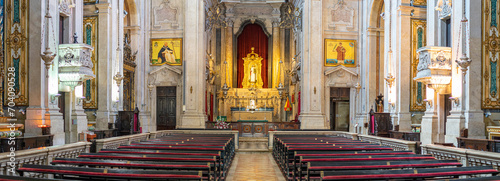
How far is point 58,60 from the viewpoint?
1198 cm

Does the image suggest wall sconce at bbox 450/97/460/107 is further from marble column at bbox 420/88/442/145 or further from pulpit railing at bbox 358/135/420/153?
pulpit railing at bbox 358/135/420/153

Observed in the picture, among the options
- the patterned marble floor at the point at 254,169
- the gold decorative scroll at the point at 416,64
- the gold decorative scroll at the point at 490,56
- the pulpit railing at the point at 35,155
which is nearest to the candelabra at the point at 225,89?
the gold decorative scroll at the point at 416,64

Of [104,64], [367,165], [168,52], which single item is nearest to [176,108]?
[168,52]

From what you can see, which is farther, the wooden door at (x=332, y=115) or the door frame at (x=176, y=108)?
the wooden door at (x=332, y=115)

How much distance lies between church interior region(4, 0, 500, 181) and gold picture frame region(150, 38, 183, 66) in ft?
0.18

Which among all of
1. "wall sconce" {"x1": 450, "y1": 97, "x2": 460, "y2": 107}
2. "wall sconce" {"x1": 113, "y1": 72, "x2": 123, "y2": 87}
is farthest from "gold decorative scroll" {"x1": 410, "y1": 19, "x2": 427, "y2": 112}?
"wall sconce" {"x1": 113, "y1": 72, "x2": 123, "y2": 87}

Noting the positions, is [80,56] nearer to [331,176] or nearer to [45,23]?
[45,23]

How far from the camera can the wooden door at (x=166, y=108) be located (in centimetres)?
2208

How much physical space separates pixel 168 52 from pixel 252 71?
361 inches

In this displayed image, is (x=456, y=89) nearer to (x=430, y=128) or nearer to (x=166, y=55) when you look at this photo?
(x=430, y=128)

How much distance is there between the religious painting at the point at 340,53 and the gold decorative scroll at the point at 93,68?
1080 cm

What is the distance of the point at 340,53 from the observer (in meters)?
21.4

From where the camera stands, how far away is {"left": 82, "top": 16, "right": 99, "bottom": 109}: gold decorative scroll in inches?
629

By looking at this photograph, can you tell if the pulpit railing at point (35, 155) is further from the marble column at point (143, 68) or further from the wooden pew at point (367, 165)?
the marble column at point (143, 68)
